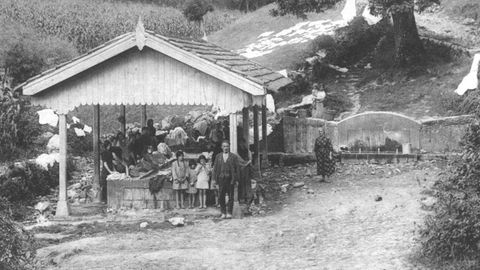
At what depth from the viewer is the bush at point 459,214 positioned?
36.6ft

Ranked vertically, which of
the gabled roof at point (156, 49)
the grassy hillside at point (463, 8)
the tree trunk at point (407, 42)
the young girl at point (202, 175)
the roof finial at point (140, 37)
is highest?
the grassy hillside at point (463, 8)

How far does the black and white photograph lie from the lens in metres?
12.4

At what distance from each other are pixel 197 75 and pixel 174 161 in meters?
1.94

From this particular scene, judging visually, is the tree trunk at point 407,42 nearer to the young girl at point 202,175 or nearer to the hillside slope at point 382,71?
the hillside slope at point 382,71

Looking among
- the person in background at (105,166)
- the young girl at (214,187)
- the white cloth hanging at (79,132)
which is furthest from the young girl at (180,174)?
the white cloth hanging at (79,132)

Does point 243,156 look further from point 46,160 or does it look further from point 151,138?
point 46,160

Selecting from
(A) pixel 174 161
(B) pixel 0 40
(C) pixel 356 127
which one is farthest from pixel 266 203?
(B) pixel 0 40

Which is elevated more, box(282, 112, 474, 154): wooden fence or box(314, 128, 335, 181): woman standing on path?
box(282, 112, 474, 154): wooden fence

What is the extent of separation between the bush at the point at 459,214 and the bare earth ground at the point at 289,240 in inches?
21.7

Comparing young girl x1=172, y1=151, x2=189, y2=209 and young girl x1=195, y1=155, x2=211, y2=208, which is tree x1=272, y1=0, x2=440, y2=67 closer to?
young girl x1=195, y1=155, x2=211, y2=208

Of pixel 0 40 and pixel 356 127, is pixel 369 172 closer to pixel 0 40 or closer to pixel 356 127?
pixel 356 127

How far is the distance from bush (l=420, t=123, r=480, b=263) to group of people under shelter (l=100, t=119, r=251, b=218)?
510cm

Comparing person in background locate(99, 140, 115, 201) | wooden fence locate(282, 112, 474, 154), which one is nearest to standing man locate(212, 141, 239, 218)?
person in background locate(99, 140, 115, 201)

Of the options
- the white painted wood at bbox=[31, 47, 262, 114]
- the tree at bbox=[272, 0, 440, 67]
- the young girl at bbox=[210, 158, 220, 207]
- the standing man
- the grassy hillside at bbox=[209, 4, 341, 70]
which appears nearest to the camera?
the standing man
